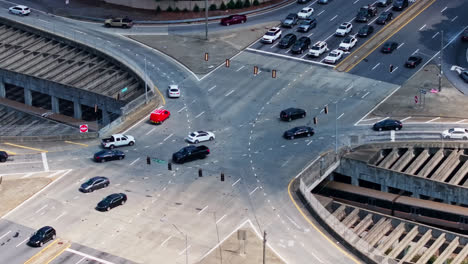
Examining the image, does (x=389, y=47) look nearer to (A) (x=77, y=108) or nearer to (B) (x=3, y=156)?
(A) (x=77, y=108)

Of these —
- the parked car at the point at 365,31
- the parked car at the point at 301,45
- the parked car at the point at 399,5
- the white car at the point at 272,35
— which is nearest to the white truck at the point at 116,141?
the parked car at the point at 301,45

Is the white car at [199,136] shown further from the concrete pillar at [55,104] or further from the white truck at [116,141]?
the concrete pillar at [55,104]

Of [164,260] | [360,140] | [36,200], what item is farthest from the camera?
[360,140]

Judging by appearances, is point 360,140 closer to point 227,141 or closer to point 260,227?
point 227,141

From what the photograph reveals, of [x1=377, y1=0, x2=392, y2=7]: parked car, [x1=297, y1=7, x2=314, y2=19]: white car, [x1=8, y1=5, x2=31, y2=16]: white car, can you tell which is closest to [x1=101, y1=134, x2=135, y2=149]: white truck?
[x1=297, y1=7, x2=314, y2=19]: white car

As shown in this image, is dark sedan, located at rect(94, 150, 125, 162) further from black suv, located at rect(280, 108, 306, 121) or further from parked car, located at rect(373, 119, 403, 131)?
parked car, located at rect(373, 119, 403, 131)

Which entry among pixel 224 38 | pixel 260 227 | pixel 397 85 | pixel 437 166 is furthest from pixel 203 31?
pixel 260 227
